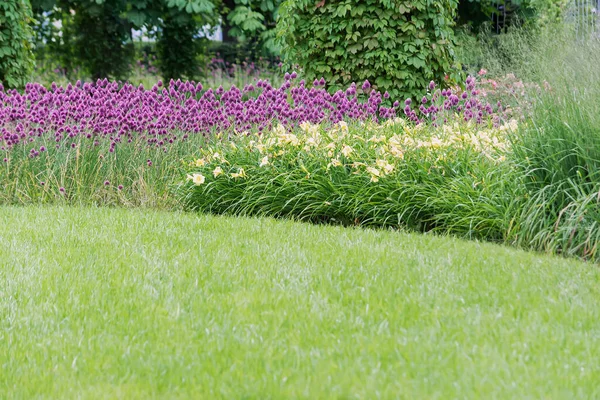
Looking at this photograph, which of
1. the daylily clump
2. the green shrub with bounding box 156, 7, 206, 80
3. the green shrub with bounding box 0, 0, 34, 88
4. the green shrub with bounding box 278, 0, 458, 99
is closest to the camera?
the daylily clump

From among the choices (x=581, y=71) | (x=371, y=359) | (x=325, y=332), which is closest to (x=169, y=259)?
(x=325, y=332)

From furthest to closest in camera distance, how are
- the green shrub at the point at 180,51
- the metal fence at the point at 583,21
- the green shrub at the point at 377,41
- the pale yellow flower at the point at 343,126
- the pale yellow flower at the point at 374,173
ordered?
the green shrub at the point at 180,51
the green shrub at the point at 377,41
the metal fence at the point at 583,21
the pale yellow flower at the point at 343,126
the pale yellow flower at the point at 374,173

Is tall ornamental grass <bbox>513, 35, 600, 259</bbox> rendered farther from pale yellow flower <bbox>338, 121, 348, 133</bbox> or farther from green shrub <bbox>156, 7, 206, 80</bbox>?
green shrub <bbox>156, 7, 206, 80</bbox>

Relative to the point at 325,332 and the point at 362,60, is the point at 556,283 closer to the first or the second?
the point at 325,332

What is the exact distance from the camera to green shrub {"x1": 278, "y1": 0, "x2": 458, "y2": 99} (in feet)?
29.0

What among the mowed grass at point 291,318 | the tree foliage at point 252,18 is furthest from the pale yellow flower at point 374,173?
the tree foliage at point 252,18

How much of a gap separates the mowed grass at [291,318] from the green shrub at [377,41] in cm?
402

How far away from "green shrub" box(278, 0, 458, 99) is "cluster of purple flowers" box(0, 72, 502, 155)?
1.22m

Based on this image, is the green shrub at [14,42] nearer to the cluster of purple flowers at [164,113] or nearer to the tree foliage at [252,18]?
the cluster of purple flowers at [164,113]

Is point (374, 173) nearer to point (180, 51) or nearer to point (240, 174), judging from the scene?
point (240, 174)

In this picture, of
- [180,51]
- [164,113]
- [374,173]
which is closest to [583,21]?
[374,173]

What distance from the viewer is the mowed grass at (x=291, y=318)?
116 inches

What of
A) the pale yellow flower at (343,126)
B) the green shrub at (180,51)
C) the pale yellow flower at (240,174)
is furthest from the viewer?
the green shrub at (180,51)

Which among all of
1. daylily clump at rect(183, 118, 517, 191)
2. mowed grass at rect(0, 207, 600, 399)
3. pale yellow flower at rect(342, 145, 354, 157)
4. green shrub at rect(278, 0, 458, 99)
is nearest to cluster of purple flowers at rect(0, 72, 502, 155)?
daylily clump at rect(183, 118, 517, 191)
